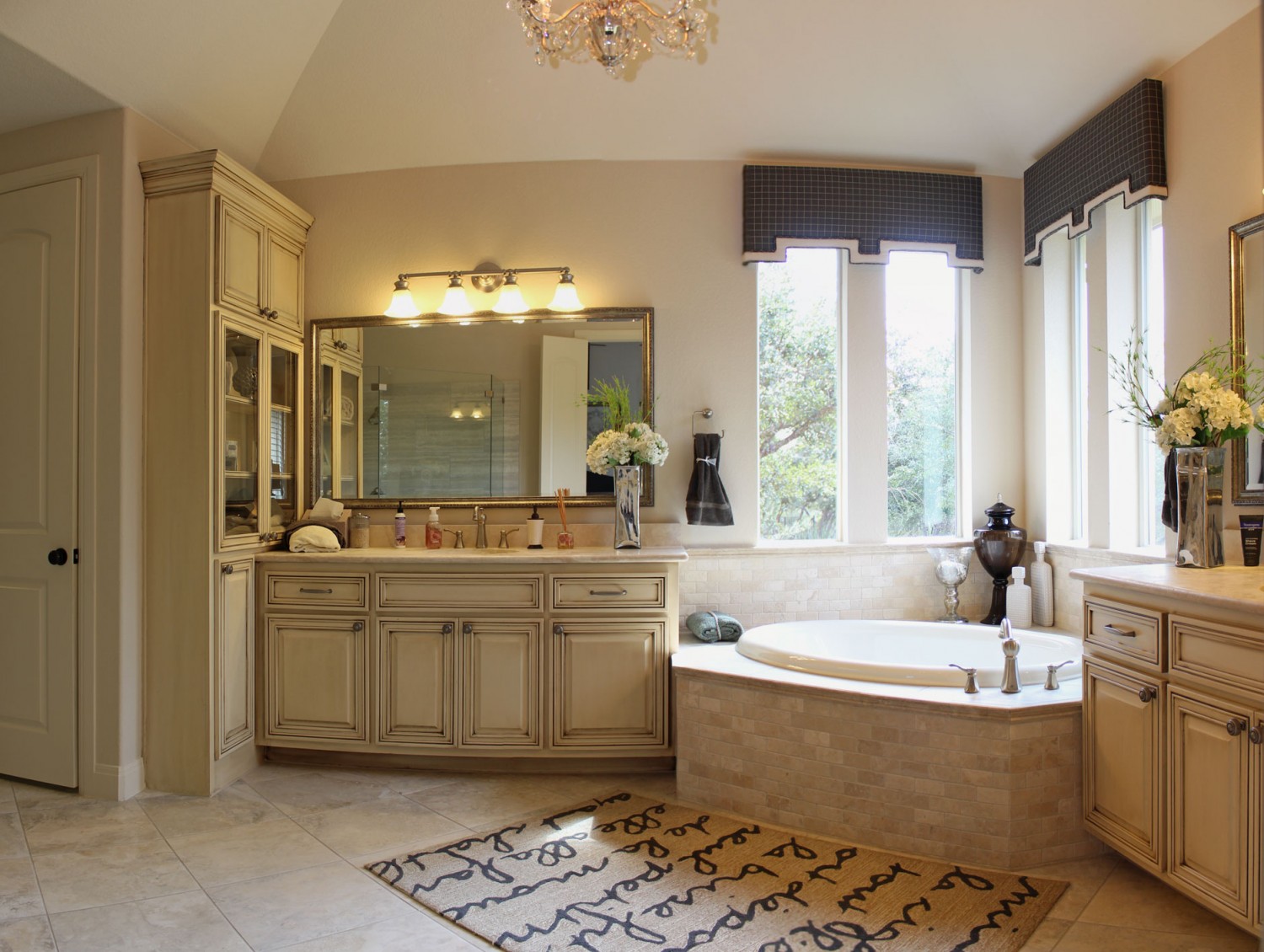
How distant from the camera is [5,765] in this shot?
3248 mm

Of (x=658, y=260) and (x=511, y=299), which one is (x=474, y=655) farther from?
(x=658, y=260)

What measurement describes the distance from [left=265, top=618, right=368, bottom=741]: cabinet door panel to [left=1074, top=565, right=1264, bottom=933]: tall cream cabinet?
8.67ft

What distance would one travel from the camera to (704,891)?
7.66 ft

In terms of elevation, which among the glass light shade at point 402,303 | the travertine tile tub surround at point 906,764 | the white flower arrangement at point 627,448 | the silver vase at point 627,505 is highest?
the glass light shade at point 402,303

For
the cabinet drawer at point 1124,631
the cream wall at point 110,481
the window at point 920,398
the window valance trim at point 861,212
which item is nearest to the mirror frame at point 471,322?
the window valance trim at point 861,212

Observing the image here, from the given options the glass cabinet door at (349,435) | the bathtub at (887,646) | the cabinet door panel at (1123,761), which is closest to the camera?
the cabinet door panel at (1123,761)

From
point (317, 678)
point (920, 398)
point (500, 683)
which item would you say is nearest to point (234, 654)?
point (317, 678)

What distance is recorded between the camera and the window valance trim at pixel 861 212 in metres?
3.77

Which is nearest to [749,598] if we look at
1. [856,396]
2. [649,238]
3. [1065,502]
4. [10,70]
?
[856,396]

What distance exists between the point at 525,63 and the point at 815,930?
3403 mm

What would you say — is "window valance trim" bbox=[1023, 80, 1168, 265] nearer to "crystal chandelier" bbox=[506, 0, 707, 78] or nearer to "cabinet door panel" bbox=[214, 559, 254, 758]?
"crystal chandelier" bbox=[506, 0, 707, 78]

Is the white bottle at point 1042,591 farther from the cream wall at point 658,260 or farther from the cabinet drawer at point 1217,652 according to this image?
the cabinet drawer at point 1217,652

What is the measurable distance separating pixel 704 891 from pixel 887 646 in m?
1.55

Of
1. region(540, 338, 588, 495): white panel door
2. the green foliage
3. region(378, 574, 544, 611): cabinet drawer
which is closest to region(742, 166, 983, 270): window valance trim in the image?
the green foliage
